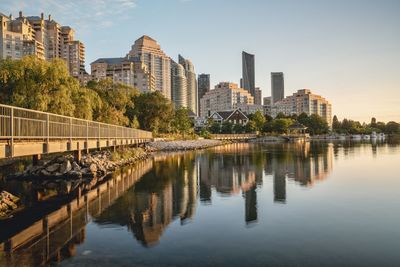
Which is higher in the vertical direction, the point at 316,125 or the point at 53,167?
the point at 316,125

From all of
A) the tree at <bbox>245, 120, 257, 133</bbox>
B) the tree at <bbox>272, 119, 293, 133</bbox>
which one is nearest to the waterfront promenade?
the tree at <bbox>245, 120, 257, 133</bbox>

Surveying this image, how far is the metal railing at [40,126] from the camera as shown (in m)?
14.1

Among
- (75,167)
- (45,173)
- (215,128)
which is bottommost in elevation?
(45,173)

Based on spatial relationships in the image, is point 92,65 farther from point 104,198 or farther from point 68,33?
point 104,198

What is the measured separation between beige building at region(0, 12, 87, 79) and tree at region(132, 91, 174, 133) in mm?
56857

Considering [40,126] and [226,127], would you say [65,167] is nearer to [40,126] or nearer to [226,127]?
[40,126]

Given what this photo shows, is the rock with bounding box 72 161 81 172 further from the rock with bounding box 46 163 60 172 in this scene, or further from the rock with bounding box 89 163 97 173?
the rock with bounding box 46 163 60 172

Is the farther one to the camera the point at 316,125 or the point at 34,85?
the point at 316,125

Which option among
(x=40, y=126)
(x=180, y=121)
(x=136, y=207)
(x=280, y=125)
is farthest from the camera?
(x=280, y=125)

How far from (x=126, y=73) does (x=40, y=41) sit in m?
35.6

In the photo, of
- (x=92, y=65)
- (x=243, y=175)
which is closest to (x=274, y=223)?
(x=243, y=175)

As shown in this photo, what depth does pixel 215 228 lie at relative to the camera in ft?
40.2

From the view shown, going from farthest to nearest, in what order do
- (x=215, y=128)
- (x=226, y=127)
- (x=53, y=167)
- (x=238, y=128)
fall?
(x=238, y=128)
(x=226, y=127)
(x=215, y=128)
(x=53, y=167)

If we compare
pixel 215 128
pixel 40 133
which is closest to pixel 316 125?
pixel 215 128
